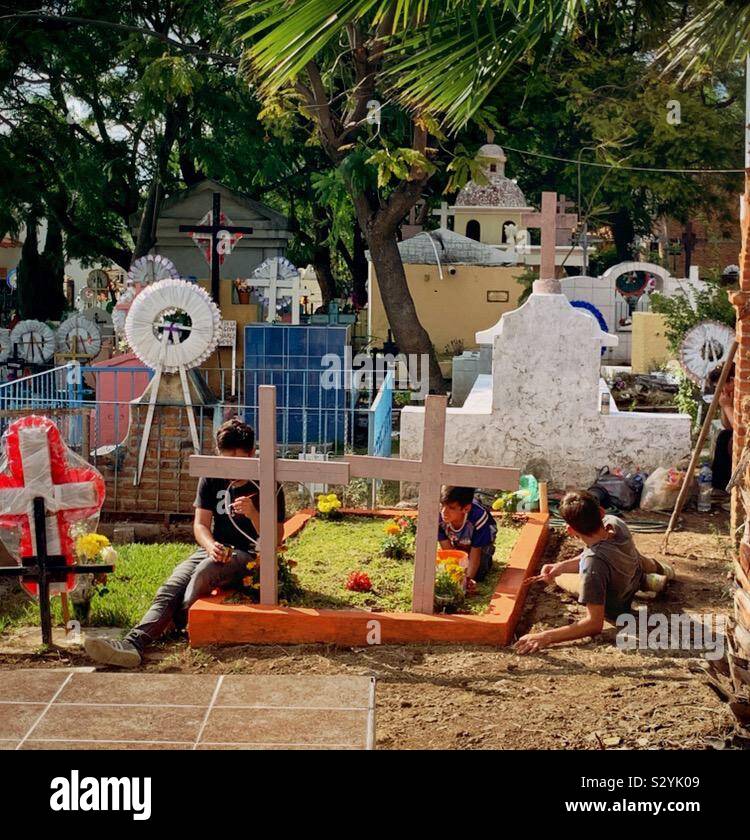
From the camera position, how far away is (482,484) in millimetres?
6793

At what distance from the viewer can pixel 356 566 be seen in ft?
26.4

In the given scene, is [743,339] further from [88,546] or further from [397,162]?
[397,162]

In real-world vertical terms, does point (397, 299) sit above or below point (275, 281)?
below

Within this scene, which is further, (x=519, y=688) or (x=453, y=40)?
(x=453, y=40)

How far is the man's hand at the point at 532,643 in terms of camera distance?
6516 millimetres

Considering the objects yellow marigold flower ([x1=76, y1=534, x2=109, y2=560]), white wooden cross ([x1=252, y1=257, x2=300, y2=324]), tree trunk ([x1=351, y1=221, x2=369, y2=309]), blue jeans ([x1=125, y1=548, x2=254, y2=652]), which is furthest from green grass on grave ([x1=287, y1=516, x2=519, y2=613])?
tree trunk ([x1=351, y1=221, x2=369, y2=309])

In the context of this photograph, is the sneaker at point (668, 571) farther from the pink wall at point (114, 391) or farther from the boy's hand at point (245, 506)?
the pink wall at point (114, 391)

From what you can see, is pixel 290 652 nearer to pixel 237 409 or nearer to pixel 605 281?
pixel 237 409

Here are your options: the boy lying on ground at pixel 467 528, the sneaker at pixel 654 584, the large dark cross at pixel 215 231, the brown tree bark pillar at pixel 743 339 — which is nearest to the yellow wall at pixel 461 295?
the large dark cross at pixel 215 231

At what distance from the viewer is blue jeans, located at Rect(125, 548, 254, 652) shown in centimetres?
692

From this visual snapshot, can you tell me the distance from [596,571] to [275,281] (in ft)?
35.7

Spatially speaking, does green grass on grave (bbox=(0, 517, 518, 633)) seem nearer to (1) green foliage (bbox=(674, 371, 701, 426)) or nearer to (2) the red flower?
(2) the red flower

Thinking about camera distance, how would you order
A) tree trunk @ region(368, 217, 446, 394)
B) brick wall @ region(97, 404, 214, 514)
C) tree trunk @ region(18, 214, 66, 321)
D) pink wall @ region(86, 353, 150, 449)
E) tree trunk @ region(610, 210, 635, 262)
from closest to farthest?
brick wall @ region(97, 404, 214, 514)
pink wall @ region(86, 353, 150, 449)
tree trunk @ region(368, 217, 446, 394)
tree trunk @ region(18, 214, 66, 321)
tree trunk @ region(610, 210, 635, 262)

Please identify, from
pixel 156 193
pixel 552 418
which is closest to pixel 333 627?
pixel 552 418
